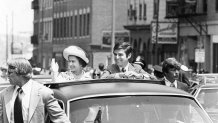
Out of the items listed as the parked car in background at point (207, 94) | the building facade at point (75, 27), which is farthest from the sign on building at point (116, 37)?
the parked car in background at point (207, 94)

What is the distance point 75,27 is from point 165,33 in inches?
1036

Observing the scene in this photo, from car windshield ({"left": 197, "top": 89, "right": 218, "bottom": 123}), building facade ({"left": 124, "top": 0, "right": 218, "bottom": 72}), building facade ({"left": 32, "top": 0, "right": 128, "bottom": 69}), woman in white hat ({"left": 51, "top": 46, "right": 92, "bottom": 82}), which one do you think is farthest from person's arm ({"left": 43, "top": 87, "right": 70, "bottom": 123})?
building facade ({"left": 32, "top": 0, "right": 128, "bottom": 69})

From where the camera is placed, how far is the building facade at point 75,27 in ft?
235

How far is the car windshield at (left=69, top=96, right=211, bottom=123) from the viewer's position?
7688mm

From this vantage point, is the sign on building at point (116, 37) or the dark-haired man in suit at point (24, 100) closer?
the dark-haired man in suit at point (24, 100)

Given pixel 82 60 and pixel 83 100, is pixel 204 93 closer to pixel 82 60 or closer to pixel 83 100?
pixel 82 60

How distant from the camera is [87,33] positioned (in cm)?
7550

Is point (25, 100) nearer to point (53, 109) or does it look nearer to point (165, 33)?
point (53, 109)

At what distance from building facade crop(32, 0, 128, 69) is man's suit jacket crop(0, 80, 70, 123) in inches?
1876

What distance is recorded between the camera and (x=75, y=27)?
8150 centimetres

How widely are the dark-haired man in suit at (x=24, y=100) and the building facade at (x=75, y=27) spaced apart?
156 ft

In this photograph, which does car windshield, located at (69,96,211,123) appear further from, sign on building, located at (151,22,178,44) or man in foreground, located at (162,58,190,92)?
sign on building, located at (151,22,178,44)

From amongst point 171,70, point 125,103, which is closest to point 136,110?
point 125,103

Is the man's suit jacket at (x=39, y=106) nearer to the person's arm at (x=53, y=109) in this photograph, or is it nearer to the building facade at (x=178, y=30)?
the person's arm at (x=53, y=109)
